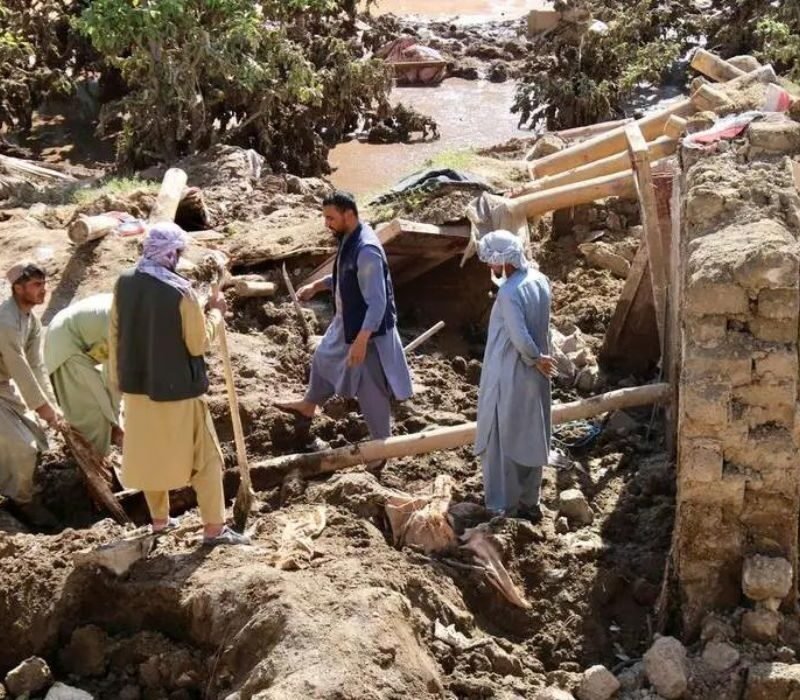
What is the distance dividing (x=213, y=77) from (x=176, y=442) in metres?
8.50

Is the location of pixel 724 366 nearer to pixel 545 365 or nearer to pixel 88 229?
pixel 545 365

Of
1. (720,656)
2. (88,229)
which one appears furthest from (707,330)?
(88,229)

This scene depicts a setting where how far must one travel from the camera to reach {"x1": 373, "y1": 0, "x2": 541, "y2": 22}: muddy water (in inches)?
974

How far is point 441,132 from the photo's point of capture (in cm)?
1786

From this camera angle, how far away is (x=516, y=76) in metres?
20.5

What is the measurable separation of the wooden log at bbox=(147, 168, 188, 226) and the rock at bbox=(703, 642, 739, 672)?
18.0ft

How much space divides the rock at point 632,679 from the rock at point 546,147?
6519mm

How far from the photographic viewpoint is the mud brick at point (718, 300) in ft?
17.0

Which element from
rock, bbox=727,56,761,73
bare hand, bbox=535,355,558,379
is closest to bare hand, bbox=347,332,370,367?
bare hand, bbox=535,355,558,379

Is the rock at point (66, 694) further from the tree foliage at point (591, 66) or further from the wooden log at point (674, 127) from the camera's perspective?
the tree foliage at point (591, 66)

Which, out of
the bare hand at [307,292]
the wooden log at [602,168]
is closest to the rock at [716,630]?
the bare hand at [307,292]

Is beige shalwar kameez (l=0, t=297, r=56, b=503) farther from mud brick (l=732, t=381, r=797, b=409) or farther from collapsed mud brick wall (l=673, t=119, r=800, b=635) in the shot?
mud brick (l=732, t=381, r=797, b=409)

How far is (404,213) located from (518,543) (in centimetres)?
381

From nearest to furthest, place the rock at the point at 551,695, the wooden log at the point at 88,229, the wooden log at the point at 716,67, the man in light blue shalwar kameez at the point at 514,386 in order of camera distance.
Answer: the rock at the point at 551,695 → the man in light blue shalwar kameez at the point at 514,386 → the wooden log at the point at 88,229 → the wooden log at the point at 716,67
